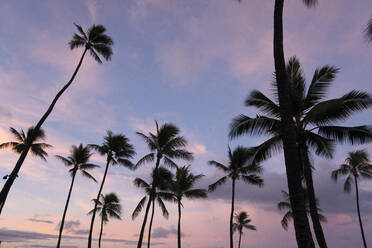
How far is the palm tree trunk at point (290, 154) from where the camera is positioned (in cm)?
623

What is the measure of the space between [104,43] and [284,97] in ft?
64.0

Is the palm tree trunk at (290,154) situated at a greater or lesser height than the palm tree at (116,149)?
lesser

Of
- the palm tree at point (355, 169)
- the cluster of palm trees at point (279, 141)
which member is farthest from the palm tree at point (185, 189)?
the palm tree at point (355, 169)

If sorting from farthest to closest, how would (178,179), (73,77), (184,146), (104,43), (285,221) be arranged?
(285,221) < (178,179) < (184,146) < (104,43) < (73,77)

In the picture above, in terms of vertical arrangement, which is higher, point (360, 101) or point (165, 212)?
point (360, 101)

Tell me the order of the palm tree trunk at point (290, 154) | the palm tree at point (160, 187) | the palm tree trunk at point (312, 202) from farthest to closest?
1. the palm tree at point (160, 187)
2. the palm tree trunk at point (312, 202)
3. the palm tree trunk at point (290, 154)

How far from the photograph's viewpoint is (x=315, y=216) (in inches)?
455

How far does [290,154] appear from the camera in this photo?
22.9 ft

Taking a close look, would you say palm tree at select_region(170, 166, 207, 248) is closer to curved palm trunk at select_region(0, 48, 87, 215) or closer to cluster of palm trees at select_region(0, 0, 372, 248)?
cluster of palm trees at select_region(0, 0, 372, 248)

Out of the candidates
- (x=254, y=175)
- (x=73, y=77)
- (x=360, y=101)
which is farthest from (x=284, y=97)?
(x=254, y=175)

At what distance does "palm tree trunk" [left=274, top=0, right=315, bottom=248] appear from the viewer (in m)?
6.23

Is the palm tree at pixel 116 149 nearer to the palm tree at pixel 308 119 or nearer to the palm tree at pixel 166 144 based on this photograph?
the palm tree at pixel 166 144

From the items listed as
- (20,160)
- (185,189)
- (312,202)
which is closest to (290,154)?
(312,202)

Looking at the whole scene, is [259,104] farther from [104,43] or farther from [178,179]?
[178,179]
